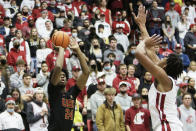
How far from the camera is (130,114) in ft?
36.5

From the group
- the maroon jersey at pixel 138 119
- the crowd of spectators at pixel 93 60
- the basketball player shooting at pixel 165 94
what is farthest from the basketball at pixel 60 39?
the maroon jersey at pixel 138 119

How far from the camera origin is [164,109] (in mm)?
6227

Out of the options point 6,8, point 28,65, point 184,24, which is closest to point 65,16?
point 6,8

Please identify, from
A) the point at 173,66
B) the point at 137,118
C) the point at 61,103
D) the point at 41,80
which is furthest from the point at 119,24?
Answer: the point at 173,66

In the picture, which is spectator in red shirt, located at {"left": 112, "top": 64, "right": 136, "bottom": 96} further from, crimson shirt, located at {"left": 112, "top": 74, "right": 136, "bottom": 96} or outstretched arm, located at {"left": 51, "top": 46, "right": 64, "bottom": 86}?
outstretched arm, located at {"left": 51, "top": 46, "right": 64, "bottom": 86}

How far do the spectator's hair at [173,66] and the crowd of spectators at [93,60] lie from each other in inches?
193

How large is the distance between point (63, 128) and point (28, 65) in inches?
303

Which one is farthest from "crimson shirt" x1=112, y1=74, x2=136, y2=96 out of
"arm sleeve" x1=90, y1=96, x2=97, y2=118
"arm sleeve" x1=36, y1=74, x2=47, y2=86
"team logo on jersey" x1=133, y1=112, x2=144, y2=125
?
"arm sleeve" x1=36, y1=74, x2=47, y2=86

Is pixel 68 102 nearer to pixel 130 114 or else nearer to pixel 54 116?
pixel 54 116

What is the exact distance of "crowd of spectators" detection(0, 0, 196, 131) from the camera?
36.4 ft

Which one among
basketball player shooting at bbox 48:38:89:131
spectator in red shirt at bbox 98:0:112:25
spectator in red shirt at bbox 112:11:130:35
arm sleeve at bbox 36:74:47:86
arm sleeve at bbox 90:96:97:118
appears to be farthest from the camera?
spectator in red shirt at bbox 98:0:112:25

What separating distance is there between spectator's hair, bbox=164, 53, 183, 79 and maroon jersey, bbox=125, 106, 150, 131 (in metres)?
4.90

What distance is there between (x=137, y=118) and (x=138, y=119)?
4 cm

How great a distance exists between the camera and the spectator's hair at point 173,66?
6.14m
